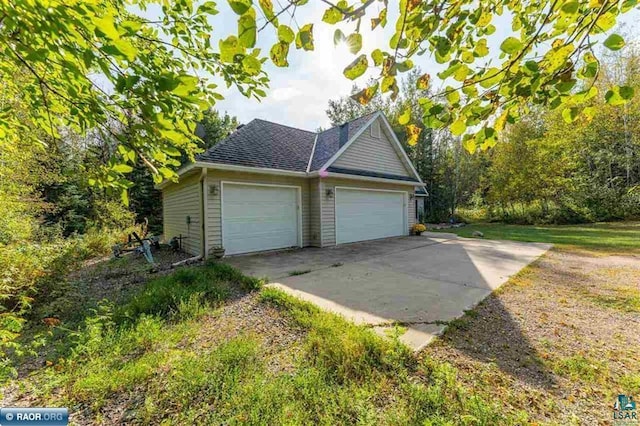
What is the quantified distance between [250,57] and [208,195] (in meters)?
6.49

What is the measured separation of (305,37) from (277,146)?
8690mm

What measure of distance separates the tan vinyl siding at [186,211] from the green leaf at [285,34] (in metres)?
6.92

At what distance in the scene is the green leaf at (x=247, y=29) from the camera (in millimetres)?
1017

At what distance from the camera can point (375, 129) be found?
35.1ft

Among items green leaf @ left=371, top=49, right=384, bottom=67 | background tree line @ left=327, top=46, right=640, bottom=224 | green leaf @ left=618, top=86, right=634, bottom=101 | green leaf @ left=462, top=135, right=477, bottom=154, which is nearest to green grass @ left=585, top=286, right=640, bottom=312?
green leaf @ left=618, top=86, right=634, bottom=101

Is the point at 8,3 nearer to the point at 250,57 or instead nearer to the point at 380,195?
the point at 250,57

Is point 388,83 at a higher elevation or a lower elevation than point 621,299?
higher

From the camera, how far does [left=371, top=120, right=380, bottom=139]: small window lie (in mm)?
10602

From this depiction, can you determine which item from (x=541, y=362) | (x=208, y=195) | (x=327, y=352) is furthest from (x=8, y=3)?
(x=208, y=195)

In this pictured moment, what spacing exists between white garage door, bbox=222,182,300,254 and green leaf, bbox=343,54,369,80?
6.68m

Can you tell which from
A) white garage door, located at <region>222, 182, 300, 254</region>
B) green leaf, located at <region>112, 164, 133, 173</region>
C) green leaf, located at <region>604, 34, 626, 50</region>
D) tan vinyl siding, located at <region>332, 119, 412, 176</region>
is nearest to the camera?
green leaf, located at <region>604, 34, 626, 50</region>

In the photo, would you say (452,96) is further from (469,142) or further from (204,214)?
(204,214)
